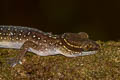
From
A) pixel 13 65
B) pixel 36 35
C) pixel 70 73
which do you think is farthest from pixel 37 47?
pixel 70 73

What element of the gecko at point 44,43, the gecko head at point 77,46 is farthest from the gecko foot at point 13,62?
the gecko head at point 77,46

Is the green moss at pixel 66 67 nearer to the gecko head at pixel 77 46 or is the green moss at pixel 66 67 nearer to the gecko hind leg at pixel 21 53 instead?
the gecko hind leg at pixel 21 53

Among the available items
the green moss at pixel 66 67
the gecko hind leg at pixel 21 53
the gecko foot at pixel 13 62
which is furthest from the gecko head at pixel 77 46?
the gecko foot at pixel 13 62

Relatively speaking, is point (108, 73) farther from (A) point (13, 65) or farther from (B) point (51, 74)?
Result: (A) point (13, 65)

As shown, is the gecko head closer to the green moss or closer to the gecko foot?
the green moss

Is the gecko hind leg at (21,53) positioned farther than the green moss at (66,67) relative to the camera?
Yes

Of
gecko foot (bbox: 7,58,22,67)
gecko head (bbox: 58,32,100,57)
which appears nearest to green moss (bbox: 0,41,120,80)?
gecko foot (bbox: 7,58,22,67)

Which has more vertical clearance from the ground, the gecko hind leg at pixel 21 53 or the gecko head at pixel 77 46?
the gecko head at pixel 77 46
